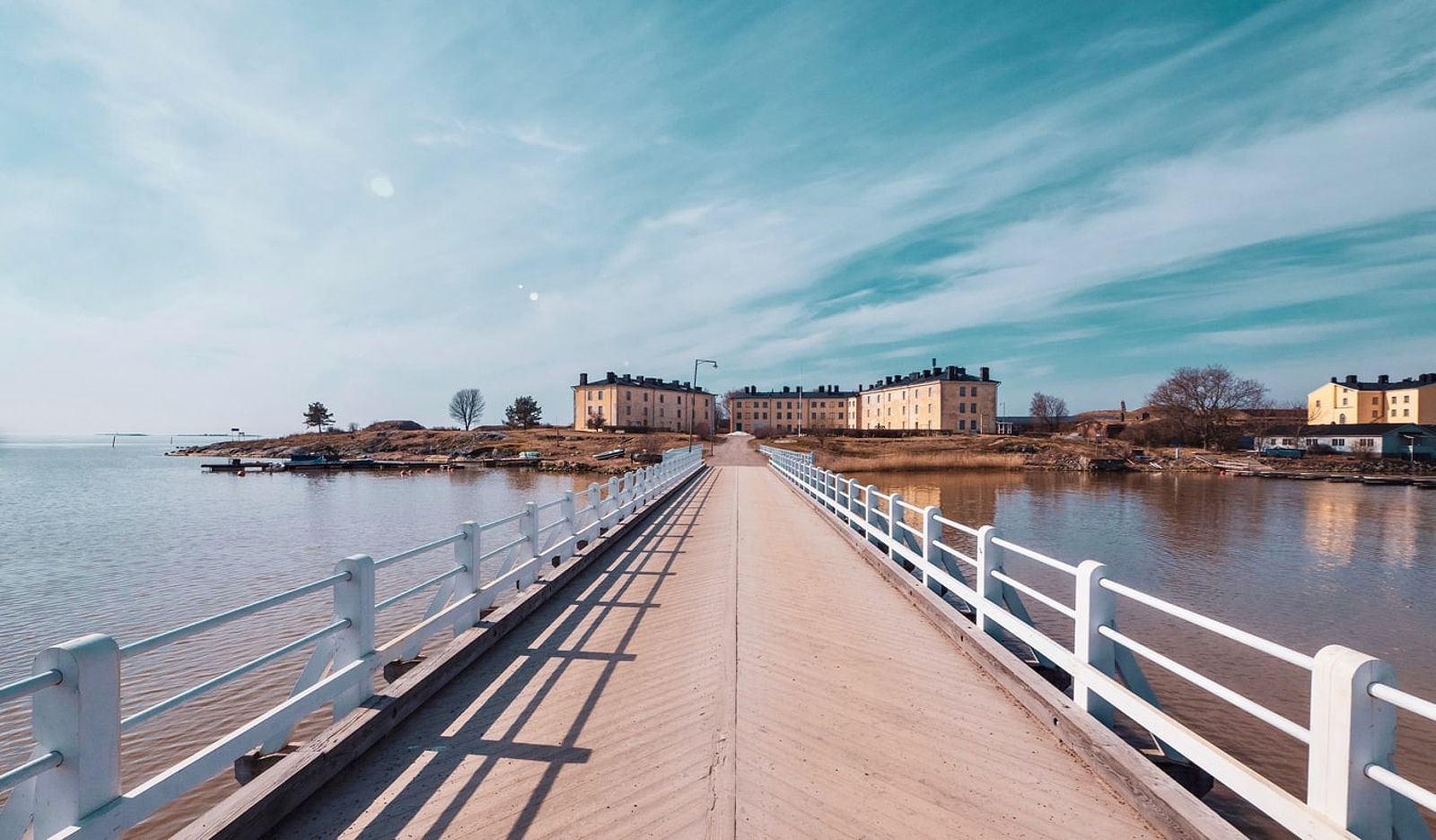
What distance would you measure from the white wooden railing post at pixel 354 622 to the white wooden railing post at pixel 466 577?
1793mm

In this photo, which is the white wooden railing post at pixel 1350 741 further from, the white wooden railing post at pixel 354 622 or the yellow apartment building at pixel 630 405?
the yellow apartment building at pixel 630 405

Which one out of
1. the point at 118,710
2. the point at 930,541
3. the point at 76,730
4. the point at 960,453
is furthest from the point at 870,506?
the point at 960,453

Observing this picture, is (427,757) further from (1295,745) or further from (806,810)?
(1295,745)

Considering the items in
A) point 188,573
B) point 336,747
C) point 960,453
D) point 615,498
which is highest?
point 615,498

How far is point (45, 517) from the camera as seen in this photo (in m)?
28.9

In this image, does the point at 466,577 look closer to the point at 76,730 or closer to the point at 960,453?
the point at 76,730

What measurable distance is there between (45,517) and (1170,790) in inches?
1687

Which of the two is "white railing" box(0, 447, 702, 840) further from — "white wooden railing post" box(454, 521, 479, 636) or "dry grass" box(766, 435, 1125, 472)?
"dry grass" box(766, 435, 1125, 472)

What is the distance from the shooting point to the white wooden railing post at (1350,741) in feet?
9.09

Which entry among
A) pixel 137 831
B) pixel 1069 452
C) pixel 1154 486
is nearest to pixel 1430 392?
pixel 1069 452

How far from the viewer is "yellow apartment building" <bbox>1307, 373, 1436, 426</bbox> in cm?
8062

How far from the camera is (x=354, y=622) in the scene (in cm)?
Result: 495

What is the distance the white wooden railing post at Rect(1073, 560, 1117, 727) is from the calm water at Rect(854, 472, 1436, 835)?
1.82m

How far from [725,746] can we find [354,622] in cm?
313
